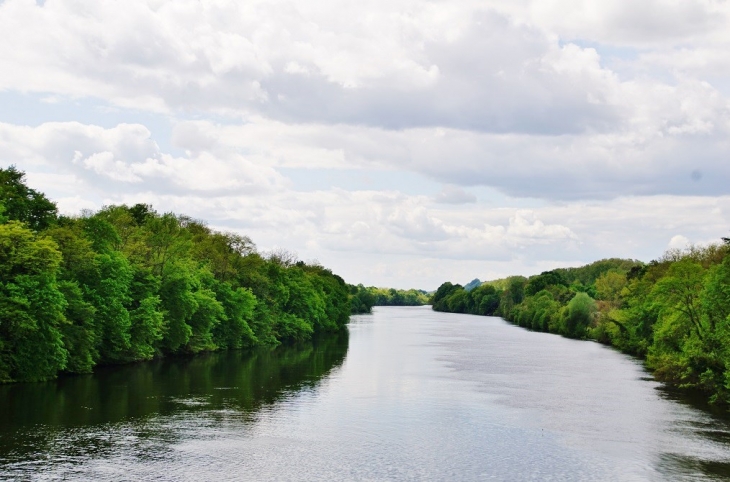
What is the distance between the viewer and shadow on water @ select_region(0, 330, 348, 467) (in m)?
44.8

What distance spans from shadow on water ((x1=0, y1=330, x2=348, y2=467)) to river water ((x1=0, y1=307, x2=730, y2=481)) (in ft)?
0.57

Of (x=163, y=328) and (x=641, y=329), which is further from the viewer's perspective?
(x=641, y=329)

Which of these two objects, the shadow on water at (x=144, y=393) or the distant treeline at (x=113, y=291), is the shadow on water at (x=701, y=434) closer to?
the shadow on water at (x=144, y=393)

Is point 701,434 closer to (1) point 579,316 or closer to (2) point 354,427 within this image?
(2) point 354,427

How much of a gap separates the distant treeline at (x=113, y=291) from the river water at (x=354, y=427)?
126 inches

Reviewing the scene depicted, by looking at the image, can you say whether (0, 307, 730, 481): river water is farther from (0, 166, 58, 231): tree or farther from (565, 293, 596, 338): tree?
(565, 293, 596, 338): tree

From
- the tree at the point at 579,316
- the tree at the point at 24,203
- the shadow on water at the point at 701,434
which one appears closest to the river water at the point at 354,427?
the shadow on water at the point at 701,434

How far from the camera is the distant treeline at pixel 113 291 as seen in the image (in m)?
58.0

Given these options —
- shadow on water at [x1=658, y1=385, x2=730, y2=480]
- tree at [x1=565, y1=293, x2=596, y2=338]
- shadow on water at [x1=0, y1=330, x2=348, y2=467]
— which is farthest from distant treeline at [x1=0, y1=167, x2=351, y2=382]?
tree at [x1=565, y1=293, x2=596, y2=338]

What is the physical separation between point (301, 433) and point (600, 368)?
49756 millimetres

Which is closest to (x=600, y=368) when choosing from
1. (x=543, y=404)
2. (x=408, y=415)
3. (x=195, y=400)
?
(x=543, y=404)

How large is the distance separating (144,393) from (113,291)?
1580 cm

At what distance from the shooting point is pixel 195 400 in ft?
185

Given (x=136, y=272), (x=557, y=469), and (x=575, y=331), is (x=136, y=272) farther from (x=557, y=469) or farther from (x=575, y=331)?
(x=575, y=331)
